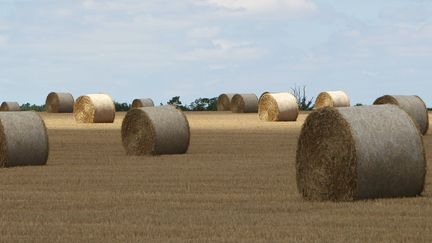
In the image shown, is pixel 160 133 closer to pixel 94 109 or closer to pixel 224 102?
pixel 94 109

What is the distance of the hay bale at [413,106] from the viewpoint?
31.5 m

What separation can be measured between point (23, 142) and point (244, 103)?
3510cm

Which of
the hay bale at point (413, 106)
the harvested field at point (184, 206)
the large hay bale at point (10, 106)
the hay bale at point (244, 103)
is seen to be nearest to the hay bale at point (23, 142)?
the harvested field at point (184, 206)

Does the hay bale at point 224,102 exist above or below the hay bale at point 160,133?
below

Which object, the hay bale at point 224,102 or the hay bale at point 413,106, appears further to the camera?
the hay bale at point 224,102

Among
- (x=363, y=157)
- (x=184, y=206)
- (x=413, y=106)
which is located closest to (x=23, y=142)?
(x=184, y=206)

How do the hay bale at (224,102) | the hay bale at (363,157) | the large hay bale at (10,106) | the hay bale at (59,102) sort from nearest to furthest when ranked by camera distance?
the hay bale at (363,157), the hay bale at (59,102), the large hay bale at (10,106), the hay bale at (224,102)

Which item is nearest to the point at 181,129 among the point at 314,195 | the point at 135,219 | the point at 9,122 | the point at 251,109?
the point at 9,122

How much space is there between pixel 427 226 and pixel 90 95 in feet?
109

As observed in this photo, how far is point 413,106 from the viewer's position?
32.0 m

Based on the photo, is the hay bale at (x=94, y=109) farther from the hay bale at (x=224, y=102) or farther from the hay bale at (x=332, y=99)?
the hay bale at (x=224, y=102)

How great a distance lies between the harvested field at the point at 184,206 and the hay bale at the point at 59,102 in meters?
34.2

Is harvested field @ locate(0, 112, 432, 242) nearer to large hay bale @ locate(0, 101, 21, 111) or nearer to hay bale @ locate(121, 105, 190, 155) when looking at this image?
hay bale @ locate(121, 105, 190, 155)

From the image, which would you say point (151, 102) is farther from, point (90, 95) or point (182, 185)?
point (182, 185)
